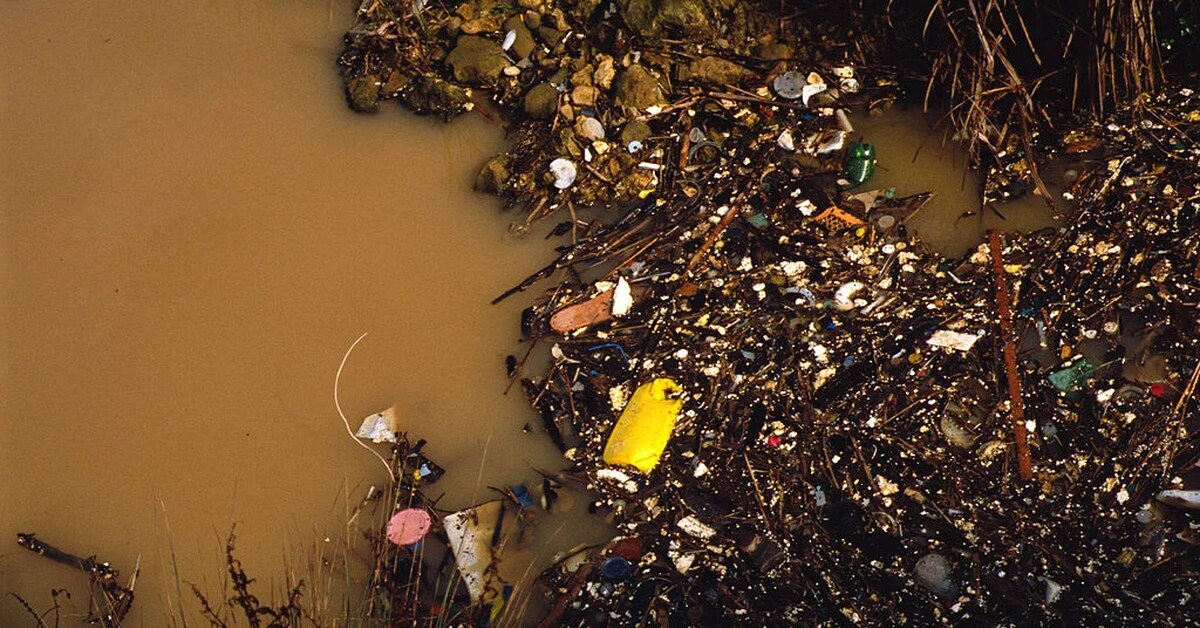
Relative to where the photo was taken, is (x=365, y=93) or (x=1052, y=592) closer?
(x=1052, y=592)

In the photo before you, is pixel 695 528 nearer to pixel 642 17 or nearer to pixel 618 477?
pixel 618 477

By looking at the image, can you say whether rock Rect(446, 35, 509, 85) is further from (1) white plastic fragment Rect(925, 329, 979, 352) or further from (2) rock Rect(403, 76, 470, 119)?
(1) white plastic fragment Rect(925, 329, 979, 352)

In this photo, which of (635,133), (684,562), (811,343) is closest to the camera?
(684,562)

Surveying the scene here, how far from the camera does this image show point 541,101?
302 centimetres

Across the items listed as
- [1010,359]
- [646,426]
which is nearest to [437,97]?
[646,426]

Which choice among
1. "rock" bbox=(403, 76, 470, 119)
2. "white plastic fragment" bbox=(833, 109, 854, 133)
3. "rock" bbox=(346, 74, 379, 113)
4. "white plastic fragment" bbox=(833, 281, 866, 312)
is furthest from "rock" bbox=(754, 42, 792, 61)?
"rock" bbox=(346, 74, 379, 113)

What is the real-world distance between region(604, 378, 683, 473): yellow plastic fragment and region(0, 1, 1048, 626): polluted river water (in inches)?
7.0

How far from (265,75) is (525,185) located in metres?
1.11

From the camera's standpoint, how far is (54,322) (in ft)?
9.90

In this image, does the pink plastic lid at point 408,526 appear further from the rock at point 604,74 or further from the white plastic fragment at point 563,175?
the rock at point 604,74

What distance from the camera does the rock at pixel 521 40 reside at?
312cm

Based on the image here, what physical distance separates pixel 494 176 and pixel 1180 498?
6.60 ft

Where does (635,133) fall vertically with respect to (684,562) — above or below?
above

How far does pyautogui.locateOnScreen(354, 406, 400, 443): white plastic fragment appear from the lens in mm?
2684
